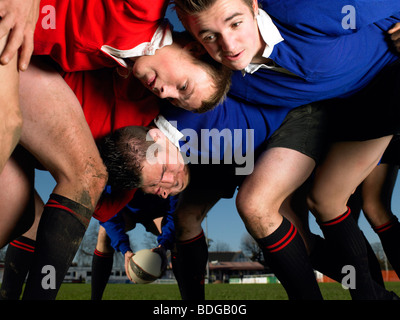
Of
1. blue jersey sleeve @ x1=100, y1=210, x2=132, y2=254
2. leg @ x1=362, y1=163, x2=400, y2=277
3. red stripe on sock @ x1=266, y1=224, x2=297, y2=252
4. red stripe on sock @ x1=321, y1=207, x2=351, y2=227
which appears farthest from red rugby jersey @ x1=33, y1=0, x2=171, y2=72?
blue jersey sleeve @ x1=100, y1=210, x2=132, y2=254

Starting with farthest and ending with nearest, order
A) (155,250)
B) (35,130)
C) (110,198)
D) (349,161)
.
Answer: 1. (155,250)
2. (110,198)
3. (349,161)
4. (35,130)

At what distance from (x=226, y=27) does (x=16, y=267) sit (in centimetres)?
140

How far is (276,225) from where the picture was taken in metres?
1.56

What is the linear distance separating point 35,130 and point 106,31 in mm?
412

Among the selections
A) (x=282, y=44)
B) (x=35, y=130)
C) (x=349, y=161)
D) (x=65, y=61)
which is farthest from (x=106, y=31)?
(x=349, y=161)

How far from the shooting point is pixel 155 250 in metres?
2.86

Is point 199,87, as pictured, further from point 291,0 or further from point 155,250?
point 155,250

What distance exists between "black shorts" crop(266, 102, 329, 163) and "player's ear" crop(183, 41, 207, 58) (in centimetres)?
47

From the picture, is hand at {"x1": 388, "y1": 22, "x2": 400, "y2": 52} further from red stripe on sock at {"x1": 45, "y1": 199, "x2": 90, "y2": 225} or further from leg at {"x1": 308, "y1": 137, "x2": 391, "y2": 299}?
red stripe on sock at {"x1": 45, "y1": 199, "x2": 90, "y2": 225}

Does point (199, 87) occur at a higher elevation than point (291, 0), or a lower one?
lower

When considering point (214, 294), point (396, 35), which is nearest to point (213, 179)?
point (396, 35)

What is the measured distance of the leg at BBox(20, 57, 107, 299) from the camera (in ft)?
4.36

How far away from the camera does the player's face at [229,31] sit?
1515mm

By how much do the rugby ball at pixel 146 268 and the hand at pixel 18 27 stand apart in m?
1.97
